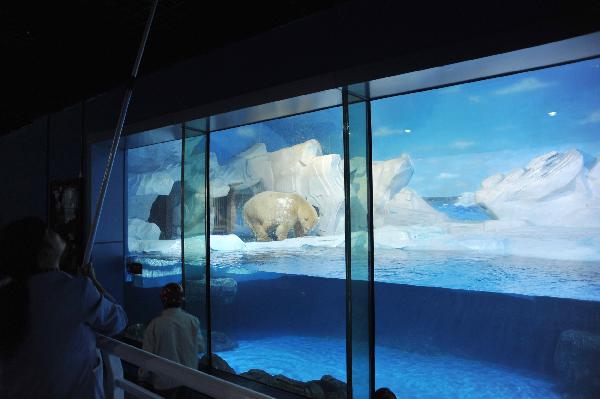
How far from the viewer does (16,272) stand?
122 cm

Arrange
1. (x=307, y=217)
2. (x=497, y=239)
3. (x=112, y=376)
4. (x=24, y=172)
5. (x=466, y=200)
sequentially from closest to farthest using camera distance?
(x=112, y=376) → (x=497, y=239) → (x=466, y=200) → (x=307, y=217) → (x=24, y=172)

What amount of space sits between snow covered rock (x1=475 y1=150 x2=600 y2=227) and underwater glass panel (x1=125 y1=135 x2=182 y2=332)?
130 inches

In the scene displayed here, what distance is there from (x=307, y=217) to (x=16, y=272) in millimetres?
2608

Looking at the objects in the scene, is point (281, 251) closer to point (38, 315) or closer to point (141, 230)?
point (141, 230)

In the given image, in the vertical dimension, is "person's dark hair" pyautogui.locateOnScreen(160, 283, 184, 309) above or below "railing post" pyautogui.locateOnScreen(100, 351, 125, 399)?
above

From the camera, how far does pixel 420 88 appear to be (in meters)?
2.58

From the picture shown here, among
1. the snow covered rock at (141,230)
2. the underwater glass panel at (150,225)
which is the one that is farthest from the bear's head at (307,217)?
the snow covered rock at (141,230)

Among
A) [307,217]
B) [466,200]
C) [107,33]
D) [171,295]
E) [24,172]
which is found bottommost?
[171,295]

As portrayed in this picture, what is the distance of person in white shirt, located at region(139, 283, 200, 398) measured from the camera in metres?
2.22

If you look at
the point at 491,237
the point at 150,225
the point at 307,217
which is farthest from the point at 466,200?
the point at 150,225

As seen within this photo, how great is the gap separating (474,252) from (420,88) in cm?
108

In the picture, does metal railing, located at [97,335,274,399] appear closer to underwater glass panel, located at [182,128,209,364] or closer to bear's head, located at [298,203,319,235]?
bear's head, located at [298,203,319,235]

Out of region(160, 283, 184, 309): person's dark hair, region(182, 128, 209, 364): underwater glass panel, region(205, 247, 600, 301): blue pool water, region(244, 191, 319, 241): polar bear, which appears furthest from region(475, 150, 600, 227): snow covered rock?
region(182, 128, 209, 364): underwater glass panel

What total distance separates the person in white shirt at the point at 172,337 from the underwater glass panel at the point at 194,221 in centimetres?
174
